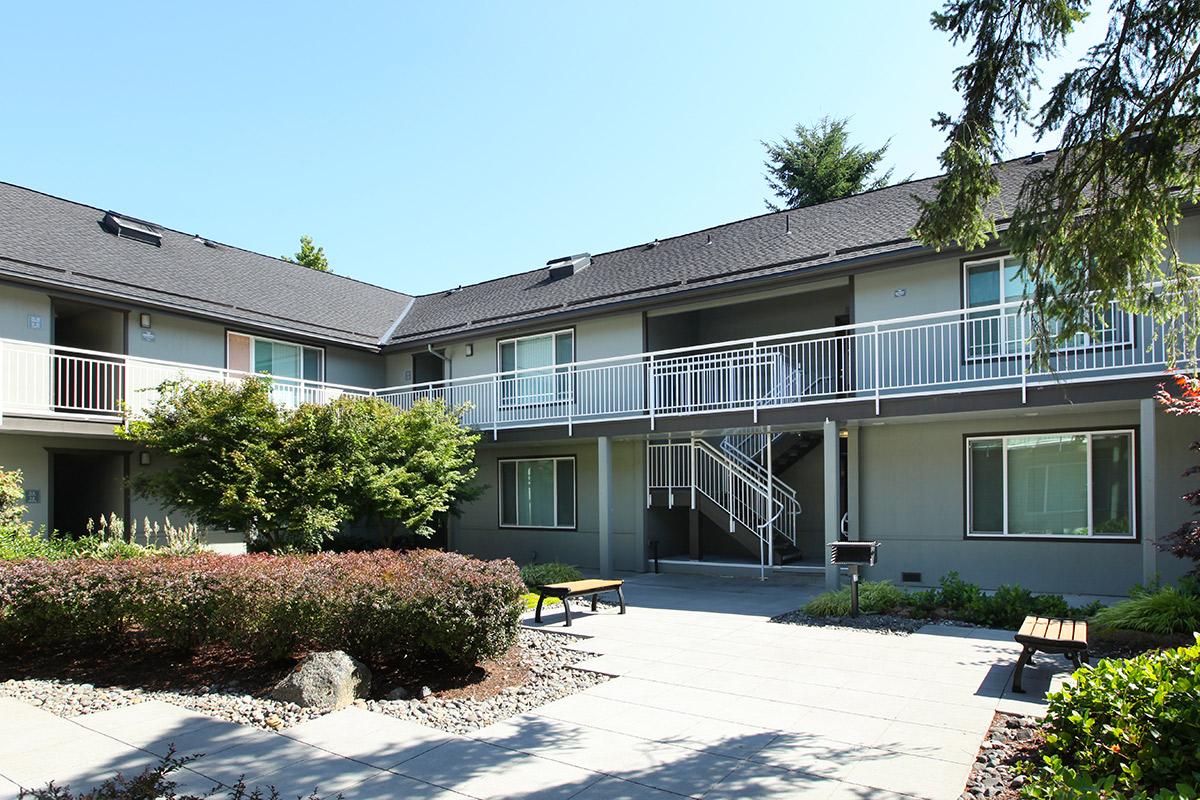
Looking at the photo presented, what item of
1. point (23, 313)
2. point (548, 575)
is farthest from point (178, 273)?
point (548, 575)

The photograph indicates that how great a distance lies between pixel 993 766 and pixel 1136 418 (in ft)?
28.7

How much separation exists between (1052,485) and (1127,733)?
929cm

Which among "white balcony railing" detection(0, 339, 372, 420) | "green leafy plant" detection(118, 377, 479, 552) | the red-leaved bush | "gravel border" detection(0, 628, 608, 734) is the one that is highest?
"white balcony railing" detection(0, 339, 372, 420)

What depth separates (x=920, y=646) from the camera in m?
8.38

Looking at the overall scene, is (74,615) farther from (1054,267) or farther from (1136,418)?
(1136,418)

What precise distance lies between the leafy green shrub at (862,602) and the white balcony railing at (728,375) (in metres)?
3.07

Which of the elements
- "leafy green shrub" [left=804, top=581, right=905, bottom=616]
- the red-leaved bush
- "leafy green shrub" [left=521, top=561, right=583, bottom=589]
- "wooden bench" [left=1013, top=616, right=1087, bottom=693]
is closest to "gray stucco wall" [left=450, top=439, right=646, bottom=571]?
"leafy green shrub" [left=521, top=561, right=583, bottom=589]

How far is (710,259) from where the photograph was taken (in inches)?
669

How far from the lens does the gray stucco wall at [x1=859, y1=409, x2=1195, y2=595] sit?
11.4 metres

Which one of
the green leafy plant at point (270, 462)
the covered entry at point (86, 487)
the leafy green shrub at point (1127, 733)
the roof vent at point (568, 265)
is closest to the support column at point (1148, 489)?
the leafy green shrub at point (1127, 733)

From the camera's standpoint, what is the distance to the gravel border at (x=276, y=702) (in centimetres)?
597

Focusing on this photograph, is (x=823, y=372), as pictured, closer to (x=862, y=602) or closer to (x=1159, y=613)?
(x=862, y=602)

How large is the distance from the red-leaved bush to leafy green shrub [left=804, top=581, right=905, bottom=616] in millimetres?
4593

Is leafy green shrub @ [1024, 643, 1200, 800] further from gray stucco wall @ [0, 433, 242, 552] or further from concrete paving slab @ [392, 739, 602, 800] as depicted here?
gray stucco wall @ [0, 433, 242, 552]
